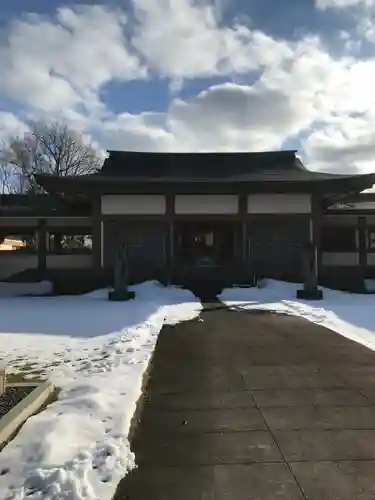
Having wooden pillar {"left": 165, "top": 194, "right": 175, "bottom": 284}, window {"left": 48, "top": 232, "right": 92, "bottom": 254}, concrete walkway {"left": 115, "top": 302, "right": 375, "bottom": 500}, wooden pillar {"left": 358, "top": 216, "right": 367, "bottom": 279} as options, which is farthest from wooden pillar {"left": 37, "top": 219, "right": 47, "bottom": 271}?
wooden pillar {"left": 358, "top": 216, "right": 367, "bottom": 279}

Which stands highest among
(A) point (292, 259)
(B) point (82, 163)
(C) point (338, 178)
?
(B) point (82, 163)

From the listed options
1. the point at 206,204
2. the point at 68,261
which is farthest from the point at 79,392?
the point at 68,261

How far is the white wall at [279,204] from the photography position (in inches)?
682

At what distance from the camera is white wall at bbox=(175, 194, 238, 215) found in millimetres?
17297

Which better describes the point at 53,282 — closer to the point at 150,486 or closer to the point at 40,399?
the point at 40,399

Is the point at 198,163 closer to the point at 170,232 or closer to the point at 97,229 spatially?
the point at 170,232

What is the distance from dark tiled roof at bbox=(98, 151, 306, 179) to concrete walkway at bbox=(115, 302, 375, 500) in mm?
14398

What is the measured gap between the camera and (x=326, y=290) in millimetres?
16312

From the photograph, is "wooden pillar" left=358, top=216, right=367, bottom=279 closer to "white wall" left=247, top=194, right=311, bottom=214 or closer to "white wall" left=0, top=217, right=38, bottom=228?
"white wall" left=247, top=194, right=311, bottom=214

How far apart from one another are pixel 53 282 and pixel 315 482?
15682 mm

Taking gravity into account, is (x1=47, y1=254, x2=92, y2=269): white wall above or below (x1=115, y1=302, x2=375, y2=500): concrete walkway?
above

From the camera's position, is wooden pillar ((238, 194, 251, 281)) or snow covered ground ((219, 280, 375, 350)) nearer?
snow covered ground ((219, 280, 375, 350))

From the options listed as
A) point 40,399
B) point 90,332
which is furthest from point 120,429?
point 90,332

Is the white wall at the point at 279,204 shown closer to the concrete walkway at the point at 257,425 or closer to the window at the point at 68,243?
the window at the point at 68,243
